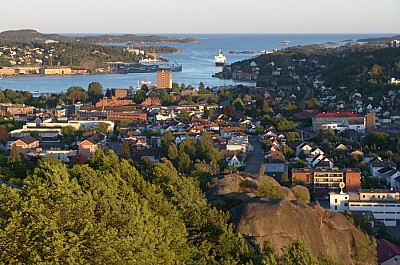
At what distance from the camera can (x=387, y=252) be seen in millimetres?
4410

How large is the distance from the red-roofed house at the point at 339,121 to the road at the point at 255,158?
144 centimetres

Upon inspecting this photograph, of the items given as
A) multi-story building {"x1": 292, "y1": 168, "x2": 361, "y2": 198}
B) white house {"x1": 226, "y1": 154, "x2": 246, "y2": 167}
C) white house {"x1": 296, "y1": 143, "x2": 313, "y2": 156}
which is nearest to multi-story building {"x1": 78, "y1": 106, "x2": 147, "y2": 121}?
white house {"x1": 296, "y1": 143, "x2": 313, "y2": 156}

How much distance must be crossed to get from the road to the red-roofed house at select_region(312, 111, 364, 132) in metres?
1.44

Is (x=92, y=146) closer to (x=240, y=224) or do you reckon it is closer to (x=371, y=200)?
(x=371, y=200)

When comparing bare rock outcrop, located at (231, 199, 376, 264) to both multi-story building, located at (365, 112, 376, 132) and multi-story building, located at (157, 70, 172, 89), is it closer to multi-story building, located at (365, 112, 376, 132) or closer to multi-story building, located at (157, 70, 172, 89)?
multi-story building, located at (365, 112, 376, 132)

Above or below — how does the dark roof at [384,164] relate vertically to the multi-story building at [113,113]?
above

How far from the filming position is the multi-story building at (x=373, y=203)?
5.83 meters

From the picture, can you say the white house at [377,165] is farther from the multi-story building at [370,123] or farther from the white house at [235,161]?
the multi-story building at [370,123]

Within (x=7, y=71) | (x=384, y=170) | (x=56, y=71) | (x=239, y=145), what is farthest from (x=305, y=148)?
(x=7, y=71)

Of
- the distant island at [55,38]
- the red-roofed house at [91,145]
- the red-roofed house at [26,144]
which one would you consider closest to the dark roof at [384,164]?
the red-roofed house at [91,145]

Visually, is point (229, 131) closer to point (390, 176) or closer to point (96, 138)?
point (96, 138)

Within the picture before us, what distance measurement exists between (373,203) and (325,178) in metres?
1.03

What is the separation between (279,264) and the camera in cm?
283

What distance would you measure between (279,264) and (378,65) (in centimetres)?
1506
